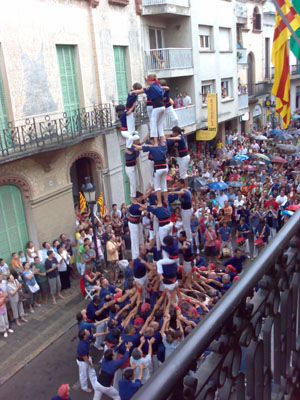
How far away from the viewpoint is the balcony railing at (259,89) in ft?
112

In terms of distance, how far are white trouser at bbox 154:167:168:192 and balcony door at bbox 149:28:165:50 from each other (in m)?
14.0

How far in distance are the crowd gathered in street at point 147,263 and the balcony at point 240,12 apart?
16.7 meters

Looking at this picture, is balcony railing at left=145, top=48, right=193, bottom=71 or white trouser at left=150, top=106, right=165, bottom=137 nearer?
white trouser at left=150, top=106, right=165, bottom=137

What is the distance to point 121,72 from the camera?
18.1m

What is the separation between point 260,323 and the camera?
2.03 m

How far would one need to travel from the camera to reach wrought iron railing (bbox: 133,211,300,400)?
142cm

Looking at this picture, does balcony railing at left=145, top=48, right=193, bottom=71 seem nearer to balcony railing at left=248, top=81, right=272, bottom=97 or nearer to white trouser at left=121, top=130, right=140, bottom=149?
white trouser at left=121, top=130, right=140, bottom=149

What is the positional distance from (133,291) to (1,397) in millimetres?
3505

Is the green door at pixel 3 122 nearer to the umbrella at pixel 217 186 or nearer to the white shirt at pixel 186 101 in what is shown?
the umbrella at pixel 217 186

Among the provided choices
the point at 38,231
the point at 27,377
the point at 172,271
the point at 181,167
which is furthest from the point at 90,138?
the point at 27,377

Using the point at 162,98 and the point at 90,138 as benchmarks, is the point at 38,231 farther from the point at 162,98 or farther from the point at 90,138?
the point at 162,98

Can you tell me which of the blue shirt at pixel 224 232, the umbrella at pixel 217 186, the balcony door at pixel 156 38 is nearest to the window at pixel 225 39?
the balcony door at pixel 156 38

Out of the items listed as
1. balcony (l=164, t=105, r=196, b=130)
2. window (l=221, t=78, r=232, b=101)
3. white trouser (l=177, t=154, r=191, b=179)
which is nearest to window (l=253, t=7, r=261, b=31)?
window (l=221, t=78, r=232, b=101)

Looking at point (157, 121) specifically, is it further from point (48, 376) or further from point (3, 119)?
point (3, 119)
